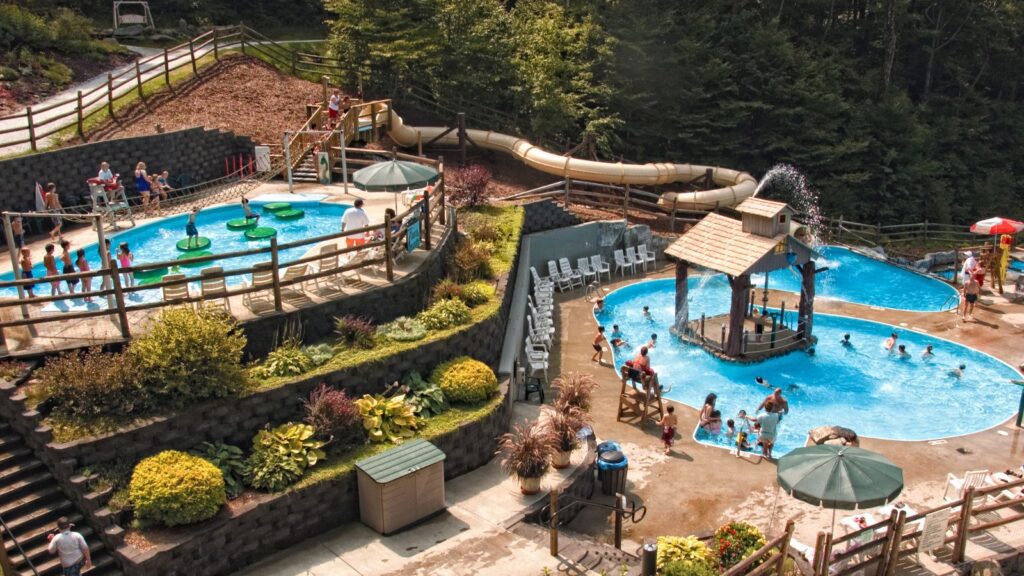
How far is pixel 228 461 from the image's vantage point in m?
13.2

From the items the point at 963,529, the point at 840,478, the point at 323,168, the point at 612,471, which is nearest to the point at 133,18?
the point at 323,168

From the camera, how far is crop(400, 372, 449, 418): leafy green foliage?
15.3m

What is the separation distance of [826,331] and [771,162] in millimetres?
16343

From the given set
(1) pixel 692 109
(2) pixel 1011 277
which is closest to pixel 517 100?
(1) pixel 692 109

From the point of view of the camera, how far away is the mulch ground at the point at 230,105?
27.7 m

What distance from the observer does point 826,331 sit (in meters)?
24.0

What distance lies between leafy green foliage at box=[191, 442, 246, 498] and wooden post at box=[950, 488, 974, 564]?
11251 millimetres

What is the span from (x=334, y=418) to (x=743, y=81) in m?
29.6

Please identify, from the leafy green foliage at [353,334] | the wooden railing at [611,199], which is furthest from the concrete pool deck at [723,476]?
the wooden railing at [611,199]

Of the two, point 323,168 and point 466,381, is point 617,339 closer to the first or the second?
point 466,381

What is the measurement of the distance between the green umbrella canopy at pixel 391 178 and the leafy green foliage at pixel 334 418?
6448 millimetres

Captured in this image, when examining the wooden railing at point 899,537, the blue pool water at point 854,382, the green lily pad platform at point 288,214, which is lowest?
the blue pool water at point 854,382

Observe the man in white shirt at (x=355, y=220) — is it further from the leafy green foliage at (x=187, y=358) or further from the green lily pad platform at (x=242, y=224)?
the green lily pad platform at (x=242, y=224)

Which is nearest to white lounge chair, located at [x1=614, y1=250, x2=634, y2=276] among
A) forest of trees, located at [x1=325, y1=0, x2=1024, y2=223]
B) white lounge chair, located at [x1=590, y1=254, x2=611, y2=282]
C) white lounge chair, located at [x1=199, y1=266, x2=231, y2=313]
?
white lounge chair, located at [x1=590, y1=254, x2=611, y2=282]
